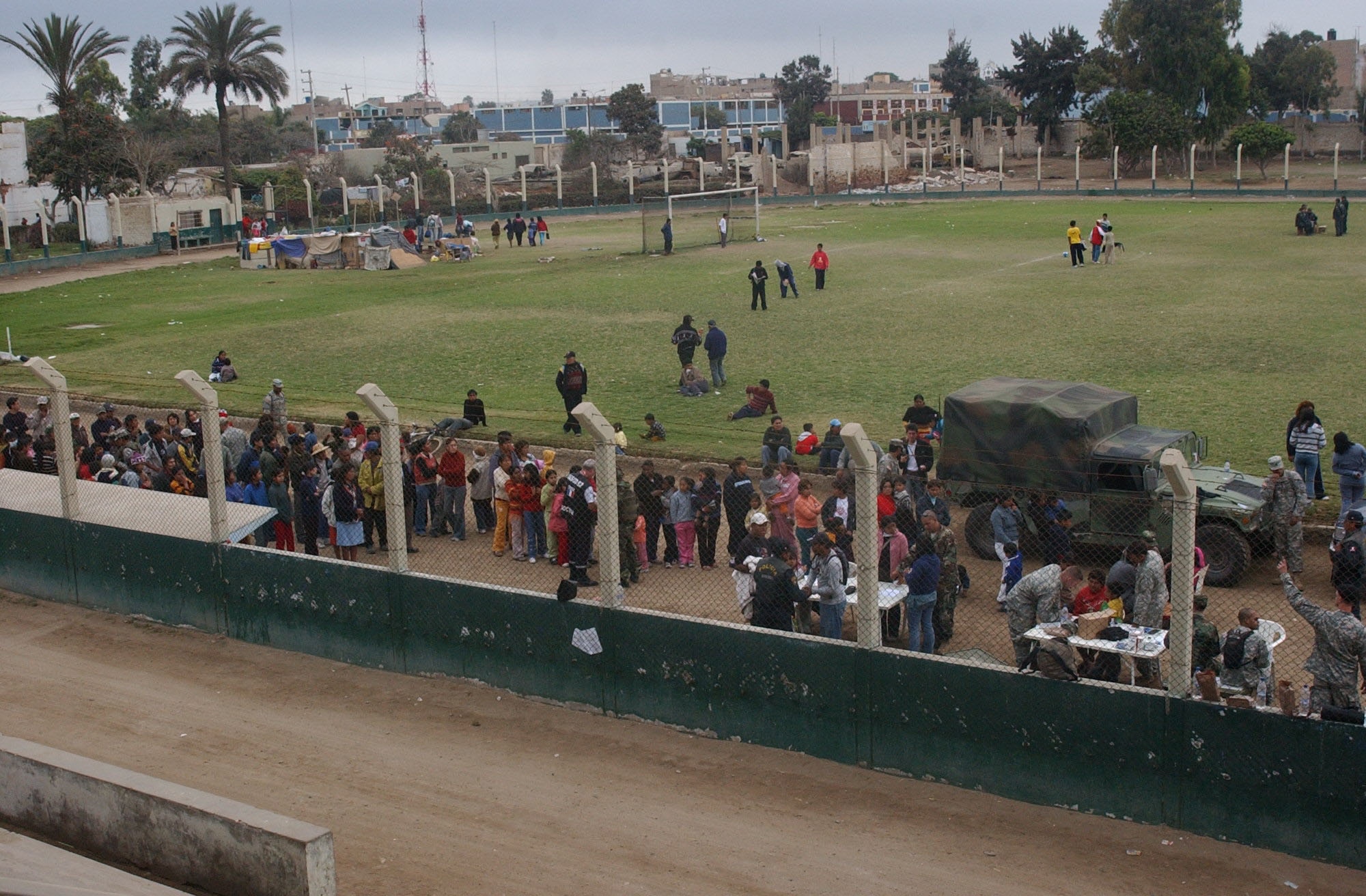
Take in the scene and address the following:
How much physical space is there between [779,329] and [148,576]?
1842 centimetres

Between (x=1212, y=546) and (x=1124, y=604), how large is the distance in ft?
10.0

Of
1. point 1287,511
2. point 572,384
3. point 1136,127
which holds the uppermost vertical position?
point 1136,127

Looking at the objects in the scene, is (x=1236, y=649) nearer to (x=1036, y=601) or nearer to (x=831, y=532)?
(x=1036, y=601)

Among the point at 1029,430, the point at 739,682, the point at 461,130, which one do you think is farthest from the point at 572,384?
the point at 461,130

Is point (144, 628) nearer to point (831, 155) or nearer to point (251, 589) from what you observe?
point (251, 589)

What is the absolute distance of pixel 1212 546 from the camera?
13.7 m

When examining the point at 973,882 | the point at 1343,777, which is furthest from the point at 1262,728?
the point at 973,882

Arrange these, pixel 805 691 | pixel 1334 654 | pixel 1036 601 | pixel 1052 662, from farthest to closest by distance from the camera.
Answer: pixel 1036 601
pixel 805 691
pixel 1052 662
pixel 1334 654

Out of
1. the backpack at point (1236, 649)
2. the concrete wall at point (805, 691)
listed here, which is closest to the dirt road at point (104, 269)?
the concrete wall at point (805, 691)

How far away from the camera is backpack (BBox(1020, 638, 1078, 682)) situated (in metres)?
9.18

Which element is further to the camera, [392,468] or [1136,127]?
[1136,127]

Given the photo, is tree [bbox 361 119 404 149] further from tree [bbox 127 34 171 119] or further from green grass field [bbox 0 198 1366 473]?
green grass field [bbox 0 198 1366 473]

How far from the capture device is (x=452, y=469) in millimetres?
16500

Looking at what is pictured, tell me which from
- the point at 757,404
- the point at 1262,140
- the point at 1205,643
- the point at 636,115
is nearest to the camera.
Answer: the point at 1205,643
